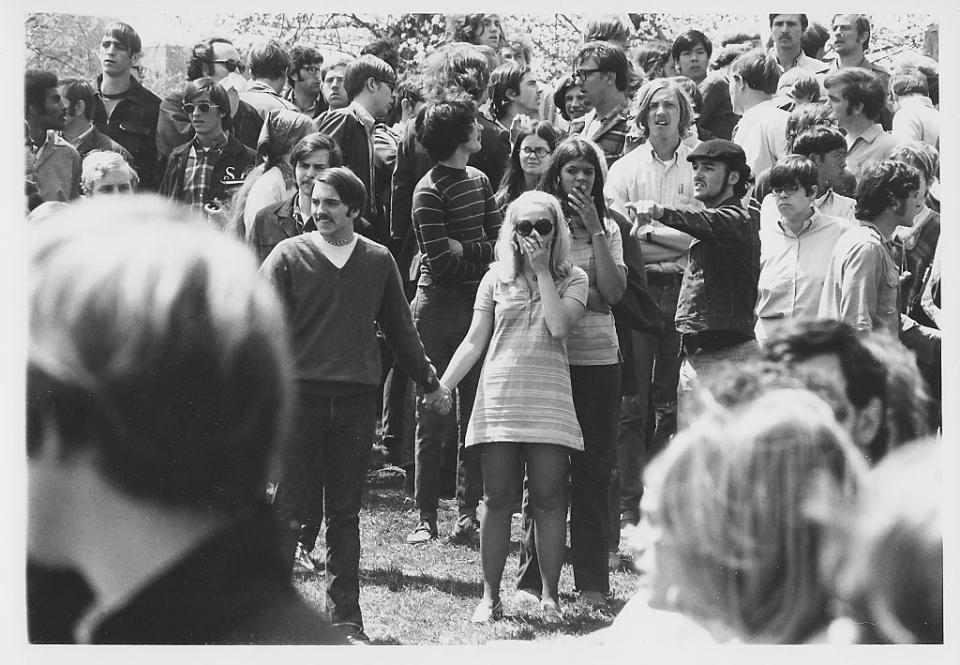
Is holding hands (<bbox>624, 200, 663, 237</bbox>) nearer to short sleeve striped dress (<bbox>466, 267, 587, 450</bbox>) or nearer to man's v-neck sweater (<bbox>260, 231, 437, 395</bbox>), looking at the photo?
short sleeve striped dress (<bbox>466, 267, 587, 450</bbox>)

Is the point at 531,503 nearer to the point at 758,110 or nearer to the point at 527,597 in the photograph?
the point at 527,597

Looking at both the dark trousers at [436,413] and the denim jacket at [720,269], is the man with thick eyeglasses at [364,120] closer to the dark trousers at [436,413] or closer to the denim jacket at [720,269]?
the dark trousers at [436,413]

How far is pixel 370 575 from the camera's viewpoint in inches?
211

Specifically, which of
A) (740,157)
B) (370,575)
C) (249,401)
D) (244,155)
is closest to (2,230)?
(244,155)

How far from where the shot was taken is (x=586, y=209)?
534 cm

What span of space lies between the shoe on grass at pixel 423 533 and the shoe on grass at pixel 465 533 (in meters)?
0.07

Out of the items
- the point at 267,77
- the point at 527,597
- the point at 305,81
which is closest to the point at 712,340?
the point at 527,597

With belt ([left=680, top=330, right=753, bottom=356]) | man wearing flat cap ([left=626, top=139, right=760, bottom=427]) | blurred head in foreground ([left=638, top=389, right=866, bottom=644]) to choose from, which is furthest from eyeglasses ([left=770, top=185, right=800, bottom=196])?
blurred head in foreground ([left=638, top=389, right=866, bottom=644])

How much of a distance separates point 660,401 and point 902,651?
3802 mm

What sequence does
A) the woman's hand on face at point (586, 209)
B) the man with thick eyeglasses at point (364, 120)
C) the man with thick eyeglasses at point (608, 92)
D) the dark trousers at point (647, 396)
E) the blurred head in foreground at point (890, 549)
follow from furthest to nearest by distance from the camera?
the man with thick eyeglasses at point (608, 92) < the man with thick eyeglasses at point (364, 120) < the dark trousers at point (647, 396) < the woman's hand on face at point (586, 209) < the blurred head in foreground at point (890, 549)

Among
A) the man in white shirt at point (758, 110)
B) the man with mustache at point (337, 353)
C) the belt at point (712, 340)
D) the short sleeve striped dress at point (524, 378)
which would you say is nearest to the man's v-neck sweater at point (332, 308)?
the man with mustache at point (337, 353)

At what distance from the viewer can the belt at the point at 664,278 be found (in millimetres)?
5961

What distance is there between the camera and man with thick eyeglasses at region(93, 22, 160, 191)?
217 inches

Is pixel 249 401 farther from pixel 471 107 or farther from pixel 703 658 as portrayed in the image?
pixel 471 107
